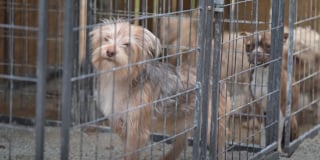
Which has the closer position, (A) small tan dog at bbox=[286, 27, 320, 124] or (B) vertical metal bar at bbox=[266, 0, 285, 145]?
(B) vertical metal bar at bbox=[266, 0, 285, 145]

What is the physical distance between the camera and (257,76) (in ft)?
19.3

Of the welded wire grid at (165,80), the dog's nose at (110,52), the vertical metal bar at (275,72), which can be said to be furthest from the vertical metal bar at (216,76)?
the vertical metal bar at (275,72)

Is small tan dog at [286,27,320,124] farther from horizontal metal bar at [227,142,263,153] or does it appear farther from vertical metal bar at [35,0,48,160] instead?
vertical metal bar at [35,0,48,160]

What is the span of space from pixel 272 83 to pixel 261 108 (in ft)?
1.37

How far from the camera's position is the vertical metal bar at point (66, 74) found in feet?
9.94

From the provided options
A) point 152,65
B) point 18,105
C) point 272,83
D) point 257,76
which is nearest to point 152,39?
point 152,65

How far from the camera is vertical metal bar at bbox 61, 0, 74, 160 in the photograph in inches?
119

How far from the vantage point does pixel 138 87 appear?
14.6ft

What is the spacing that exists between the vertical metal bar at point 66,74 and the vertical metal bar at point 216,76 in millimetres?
1437

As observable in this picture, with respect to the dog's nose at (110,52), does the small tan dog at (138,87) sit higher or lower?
lower

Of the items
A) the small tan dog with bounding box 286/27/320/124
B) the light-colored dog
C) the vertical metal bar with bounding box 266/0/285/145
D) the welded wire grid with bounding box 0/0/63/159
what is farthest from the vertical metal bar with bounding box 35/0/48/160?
the small tan dog with bounding box 286/27/320/124

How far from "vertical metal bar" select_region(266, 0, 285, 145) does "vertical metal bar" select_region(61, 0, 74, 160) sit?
2.44 metres

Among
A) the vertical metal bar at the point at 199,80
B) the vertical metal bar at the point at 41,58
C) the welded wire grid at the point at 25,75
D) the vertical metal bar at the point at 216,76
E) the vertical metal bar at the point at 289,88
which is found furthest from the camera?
the welded wire grid at the point at 25,75

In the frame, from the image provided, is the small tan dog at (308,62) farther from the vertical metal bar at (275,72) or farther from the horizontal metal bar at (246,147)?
the horizontal metal bar at (246,147)
